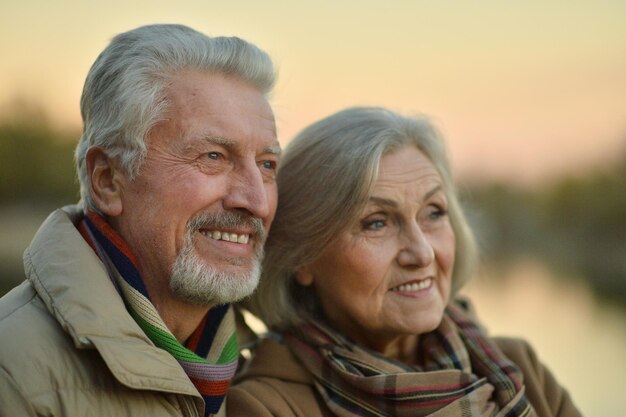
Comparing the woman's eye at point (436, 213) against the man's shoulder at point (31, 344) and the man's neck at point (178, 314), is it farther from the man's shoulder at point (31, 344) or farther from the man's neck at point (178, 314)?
the man's shoulder at point (31, 344)

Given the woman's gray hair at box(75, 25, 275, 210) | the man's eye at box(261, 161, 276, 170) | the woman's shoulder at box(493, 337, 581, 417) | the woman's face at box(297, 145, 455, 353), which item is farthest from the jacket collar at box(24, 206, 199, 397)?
the woman's shoulder at box(493, 337, 581, 417)

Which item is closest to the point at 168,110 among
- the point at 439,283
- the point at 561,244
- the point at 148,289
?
the point at 148,289

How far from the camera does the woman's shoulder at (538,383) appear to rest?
3.43m

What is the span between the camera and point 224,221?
284 cm

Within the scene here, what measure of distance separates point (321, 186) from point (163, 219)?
770mm

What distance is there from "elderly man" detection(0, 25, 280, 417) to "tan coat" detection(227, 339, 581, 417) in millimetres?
203

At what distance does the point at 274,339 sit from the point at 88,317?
115 centimetres

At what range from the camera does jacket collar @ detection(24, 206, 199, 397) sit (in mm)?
2406

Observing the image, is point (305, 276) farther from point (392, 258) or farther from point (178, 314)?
point (178, 314)

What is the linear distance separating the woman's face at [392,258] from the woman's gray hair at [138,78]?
0.71m

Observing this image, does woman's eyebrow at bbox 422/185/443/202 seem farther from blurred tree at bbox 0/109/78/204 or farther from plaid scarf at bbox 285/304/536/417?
blurred tree at bbox 0/109/78/204

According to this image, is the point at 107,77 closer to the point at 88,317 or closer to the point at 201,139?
the point at 201,139

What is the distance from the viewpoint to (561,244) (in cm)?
2533

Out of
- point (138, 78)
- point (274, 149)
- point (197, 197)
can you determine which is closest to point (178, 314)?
point (197, 197)
